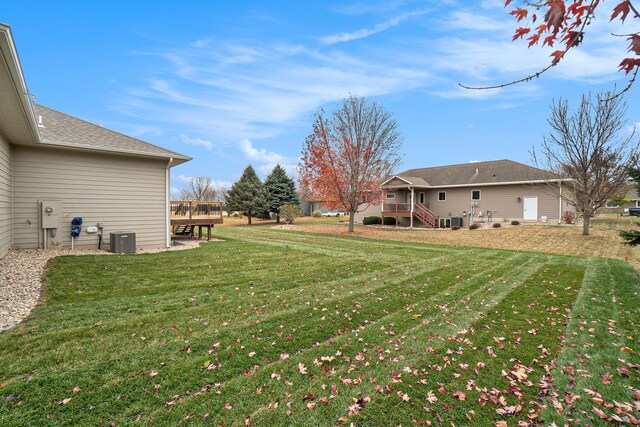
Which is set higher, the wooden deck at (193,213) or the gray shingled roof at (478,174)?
the gray shingled roof at (478,174)

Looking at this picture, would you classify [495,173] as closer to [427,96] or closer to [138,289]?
[427,96]

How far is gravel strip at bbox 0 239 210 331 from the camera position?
4410 millimetres

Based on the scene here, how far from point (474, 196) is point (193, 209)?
20.7m

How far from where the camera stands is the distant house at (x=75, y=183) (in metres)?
8.91

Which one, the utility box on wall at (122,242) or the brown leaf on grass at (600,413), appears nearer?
the brown leaf on grass at (600,413)

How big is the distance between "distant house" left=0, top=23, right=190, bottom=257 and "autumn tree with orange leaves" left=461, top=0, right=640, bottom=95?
31.0 feet

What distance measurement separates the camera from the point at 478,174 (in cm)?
2483

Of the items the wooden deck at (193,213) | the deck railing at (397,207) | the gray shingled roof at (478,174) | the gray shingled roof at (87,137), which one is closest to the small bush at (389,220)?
the deck railing at (397,207)

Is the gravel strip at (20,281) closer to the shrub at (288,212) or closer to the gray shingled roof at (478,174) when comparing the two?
the shrub at (288,212)

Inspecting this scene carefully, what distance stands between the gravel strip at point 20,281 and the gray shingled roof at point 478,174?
2269cm

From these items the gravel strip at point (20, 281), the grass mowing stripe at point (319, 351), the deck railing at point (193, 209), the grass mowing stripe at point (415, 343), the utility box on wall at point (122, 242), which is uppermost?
the deck railing at point (193, 209)

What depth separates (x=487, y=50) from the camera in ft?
20.3

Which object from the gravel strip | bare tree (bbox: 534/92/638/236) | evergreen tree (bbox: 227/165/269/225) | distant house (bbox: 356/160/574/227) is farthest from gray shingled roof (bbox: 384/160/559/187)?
the gravel strip

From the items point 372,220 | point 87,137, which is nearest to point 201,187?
point 372,220
